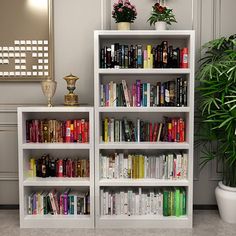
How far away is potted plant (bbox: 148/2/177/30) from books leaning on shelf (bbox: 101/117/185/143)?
2.82 ft

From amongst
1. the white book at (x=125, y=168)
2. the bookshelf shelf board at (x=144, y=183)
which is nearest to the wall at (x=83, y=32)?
the bookshelf shelf board at (x=144, y=183)

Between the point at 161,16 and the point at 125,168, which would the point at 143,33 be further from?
the point at 125,168

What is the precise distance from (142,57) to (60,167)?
1.25 m

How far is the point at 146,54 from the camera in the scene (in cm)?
322

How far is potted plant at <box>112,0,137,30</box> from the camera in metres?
3.19

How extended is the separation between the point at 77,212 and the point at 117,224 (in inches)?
15.3

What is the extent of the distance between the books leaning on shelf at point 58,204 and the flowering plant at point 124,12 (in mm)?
1641

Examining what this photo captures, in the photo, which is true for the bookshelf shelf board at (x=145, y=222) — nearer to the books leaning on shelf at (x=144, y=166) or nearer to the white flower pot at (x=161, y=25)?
the books leaning on shelf at (x=144, y=166)

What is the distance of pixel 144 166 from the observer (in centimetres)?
329

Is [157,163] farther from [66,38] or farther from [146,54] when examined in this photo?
[66,38]

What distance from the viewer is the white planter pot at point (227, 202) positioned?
10.6 feet

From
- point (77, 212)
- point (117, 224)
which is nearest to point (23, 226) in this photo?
point (77, 212)

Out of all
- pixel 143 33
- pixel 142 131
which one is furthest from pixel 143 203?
pixel 143 33

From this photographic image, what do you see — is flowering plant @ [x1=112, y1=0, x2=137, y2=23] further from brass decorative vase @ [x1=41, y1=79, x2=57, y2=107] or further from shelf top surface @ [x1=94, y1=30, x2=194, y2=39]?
brass decorative vase @ [x1=41, y1=79, x2=57, y2=107]
